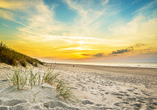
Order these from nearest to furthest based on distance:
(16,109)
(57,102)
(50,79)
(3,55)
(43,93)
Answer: (16,109) < (57,102) < (43,93) < (50,79) < (3,55)

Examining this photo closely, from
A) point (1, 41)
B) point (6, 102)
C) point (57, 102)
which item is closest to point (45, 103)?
point (57, 102)

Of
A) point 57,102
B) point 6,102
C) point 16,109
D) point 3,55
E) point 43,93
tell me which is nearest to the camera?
point 16,109

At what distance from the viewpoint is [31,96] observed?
6.67 feet

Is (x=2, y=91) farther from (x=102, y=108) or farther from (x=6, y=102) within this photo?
(x=102, y=108)

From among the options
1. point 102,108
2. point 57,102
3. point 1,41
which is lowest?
point 102,108

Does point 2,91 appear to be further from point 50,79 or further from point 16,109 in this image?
point 50,79

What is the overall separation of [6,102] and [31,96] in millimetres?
443

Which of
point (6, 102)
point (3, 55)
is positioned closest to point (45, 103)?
point (6, 102)

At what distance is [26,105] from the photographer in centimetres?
173

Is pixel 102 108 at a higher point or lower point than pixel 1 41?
lower

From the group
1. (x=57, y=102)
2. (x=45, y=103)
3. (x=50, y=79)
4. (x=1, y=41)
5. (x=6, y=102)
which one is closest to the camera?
(x=6, y=102)

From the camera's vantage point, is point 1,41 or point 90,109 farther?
point 1,41

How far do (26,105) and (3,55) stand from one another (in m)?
4.61

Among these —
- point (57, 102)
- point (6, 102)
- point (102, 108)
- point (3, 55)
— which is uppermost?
point (3, 55)
